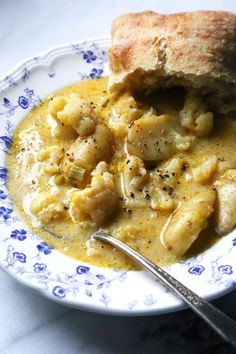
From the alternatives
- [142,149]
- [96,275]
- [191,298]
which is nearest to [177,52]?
[142,149]

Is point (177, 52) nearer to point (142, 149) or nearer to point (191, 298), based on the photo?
point (142, 149)

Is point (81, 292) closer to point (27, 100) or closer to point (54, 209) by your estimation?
point (54, 209)

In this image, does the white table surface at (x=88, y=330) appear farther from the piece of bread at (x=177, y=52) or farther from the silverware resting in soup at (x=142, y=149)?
the piece of bread at (x=177, y=52)

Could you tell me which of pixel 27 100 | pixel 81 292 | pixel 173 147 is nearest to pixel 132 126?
pixel 173 147

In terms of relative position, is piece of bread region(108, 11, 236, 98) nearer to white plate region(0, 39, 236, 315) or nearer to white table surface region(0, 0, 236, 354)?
white plate region(0, 39, 236, 315)

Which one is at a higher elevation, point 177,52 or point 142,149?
point 177,52
